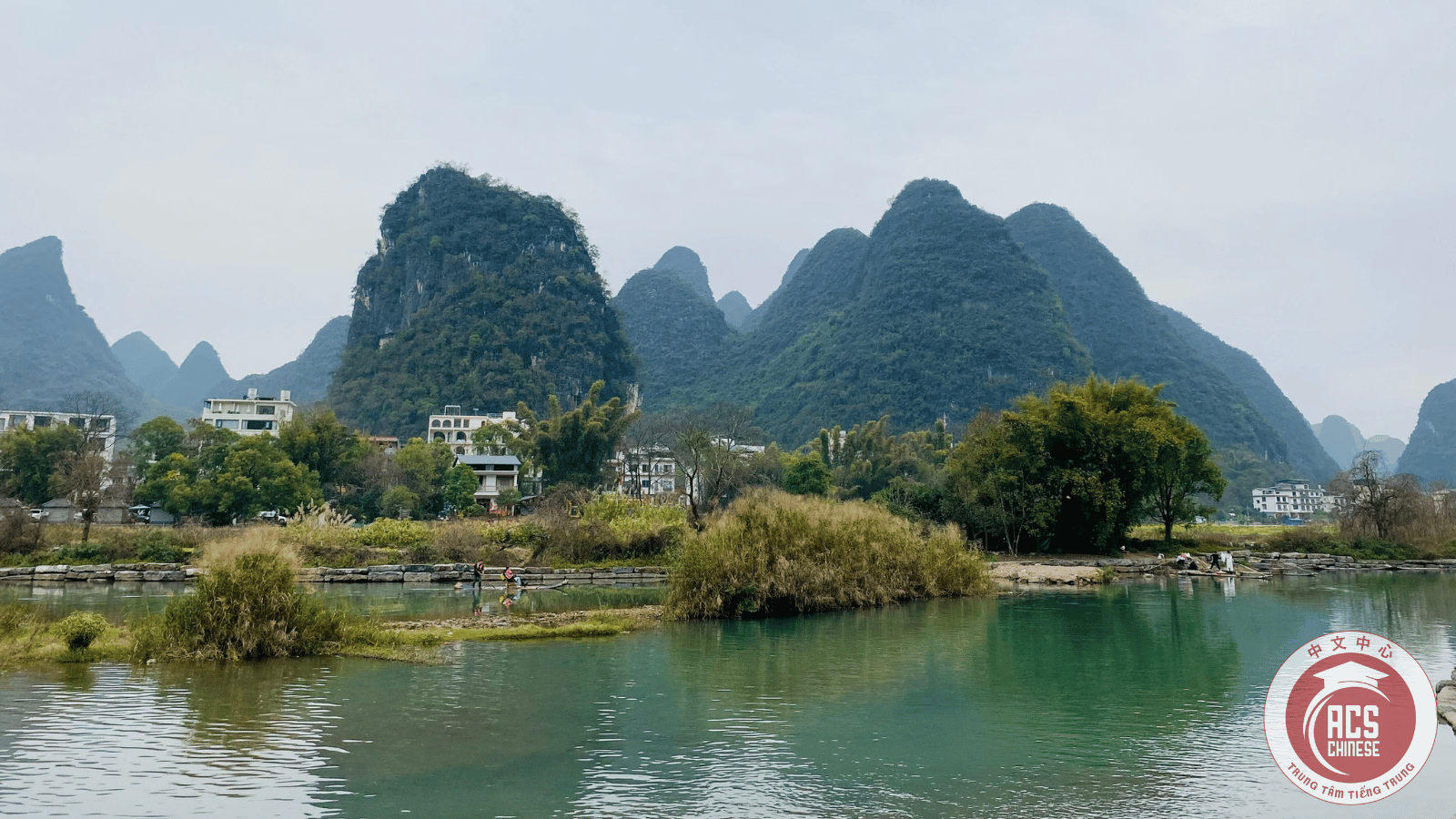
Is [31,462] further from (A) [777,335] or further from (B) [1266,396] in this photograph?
(B) [1266,396]

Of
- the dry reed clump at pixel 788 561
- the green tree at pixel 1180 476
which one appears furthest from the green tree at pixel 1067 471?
the dry reed clump at pixel 788 561

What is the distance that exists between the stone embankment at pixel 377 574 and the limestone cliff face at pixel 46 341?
116584 millimetres

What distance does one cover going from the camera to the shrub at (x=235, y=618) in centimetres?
1166

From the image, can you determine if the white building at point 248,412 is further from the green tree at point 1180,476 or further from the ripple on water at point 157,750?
the ripple on water at point 157,750

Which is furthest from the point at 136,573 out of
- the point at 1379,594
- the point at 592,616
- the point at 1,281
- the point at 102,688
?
the point at 1,281

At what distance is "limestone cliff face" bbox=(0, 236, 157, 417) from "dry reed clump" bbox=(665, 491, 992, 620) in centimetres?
13690

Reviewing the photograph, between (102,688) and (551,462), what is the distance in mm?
34164

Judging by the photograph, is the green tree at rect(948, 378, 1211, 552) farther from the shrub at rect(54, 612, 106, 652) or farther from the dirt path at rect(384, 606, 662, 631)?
the shrub at rect(54, 612, 106, 652)

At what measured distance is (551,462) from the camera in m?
44.1

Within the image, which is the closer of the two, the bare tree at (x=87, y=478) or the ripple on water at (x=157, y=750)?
the ripple on water at (x=157, y=750)

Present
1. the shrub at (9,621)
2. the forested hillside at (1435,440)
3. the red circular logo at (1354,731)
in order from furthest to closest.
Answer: the forested hillside at (1435,440)
the shrub at (9,621)
the red circular logo at (1354,731)

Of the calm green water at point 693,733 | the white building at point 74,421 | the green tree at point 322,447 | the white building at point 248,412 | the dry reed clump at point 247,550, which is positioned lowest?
the calm green water at point 693,733

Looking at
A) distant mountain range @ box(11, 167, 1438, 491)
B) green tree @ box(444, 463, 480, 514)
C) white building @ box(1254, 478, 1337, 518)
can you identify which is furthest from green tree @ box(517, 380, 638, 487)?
white building @ box(1254, 478, 1337, 518)

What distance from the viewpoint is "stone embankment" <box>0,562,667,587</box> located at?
26844 millimetres
